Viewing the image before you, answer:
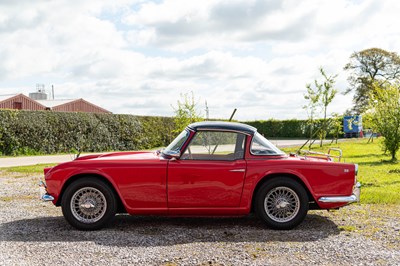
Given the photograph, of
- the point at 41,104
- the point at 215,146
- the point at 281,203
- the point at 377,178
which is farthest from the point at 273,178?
the point at 41,104

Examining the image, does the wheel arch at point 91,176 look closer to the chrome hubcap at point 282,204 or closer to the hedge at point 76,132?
the chrome hubcap at point 282,204

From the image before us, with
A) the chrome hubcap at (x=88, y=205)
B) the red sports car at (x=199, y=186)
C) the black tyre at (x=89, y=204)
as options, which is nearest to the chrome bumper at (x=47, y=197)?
the red sports car at (x=199, y=186)

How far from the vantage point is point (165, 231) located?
650 cm

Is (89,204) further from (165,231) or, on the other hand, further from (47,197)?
(165,231)

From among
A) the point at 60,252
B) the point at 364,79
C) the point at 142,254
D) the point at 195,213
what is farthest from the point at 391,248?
the point at 364,79

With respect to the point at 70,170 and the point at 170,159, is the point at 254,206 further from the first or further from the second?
the point at 70,170

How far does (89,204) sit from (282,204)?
2664 mm

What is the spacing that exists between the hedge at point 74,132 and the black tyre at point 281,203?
18.6 m

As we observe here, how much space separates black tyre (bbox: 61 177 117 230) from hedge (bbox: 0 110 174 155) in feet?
56.6

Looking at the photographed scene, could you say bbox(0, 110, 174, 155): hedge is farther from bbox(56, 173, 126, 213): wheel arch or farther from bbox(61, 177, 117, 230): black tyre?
bbox(61, 177, 117, 230): black tyre

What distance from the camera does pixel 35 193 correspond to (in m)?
10.2

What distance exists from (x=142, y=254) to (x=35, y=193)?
18.3ft

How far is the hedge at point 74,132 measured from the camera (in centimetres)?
2275

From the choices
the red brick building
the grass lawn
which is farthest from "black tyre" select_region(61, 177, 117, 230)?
the red brick building
